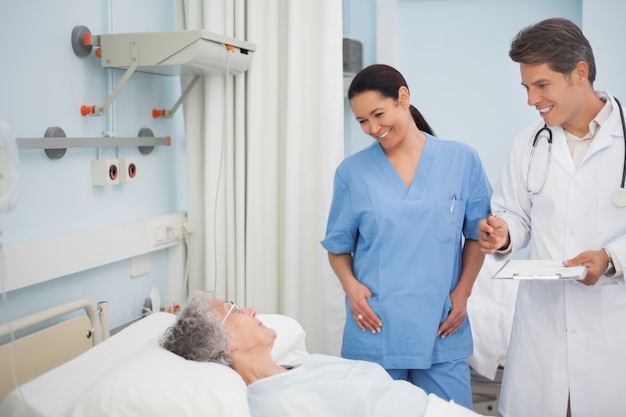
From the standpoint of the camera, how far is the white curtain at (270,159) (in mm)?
2432

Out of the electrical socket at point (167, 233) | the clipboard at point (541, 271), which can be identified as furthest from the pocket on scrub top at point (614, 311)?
the electrical socket at point (167, 233)

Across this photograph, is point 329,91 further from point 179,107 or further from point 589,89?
point 589,89

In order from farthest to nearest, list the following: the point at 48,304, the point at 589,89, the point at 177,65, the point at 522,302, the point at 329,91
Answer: the point at 329,91 < the point at 177,65 < the point at 48,304 < the point at 522,302 < the point at 589,89

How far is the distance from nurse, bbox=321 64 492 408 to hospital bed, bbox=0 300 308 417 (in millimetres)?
539

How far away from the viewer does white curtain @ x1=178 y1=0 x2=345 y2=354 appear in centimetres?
243

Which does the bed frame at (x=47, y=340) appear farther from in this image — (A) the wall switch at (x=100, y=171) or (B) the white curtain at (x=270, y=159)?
(B) the white curtain at (x=270, y=159)

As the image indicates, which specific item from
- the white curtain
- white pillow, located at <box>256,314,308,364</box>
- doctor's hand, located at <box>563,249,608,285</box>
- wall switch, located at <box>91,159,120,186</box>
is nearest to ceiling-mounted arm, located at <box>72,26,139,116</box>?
wall switch, located at <box>91,159,120,186</box>

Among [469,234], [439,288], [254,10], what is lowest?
[439,288]

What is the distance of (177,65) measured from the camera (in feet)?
6.82

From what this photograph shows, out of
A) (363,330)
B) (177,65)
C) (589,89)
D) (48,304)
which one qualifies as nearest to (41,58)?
(177,65)

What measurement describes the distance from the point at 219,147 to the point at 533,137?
3.89 feet

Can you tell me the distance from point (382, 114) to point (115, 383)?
971 mm

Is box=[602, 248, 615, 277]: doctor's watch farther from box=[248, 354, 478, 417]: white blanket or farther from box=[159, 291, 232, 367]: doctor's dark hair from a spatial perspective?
box=[159, 291, 232, 367]: doctor's dark hair

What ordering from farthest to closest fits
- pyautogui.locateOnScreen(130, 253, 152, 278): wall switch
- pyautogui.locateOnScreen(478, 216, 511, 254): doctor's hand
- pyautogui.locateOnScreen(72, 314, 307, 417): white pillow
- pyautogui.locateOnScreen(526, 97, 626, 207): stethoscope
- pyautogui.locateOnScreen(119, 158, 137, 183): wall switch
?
pyautogui.locateOnScreen(130, 253, 152, 278): wall switch → pyautogui.locateOnScreen(119, 158, 137, 183): wall switch → pyautogui.locateOnScreen(478, 216, 511, 254): doctor's hand → pyautogui.locateOnScreen(526, 97, 626, 207): stethoscope → pyautogui.locateOnScreen(72, 314, 307, 417): white pillow
